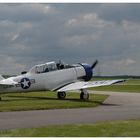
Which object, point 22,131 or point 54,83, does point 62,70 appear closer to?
point 54,83

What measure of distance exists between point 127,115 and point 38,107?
5427 mm

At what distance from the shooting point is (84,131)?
13.5 meters

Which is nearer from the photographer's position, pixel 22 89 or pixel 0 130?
pixel 0 130

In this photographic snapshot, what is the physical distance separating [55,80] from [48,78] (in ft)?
2.48

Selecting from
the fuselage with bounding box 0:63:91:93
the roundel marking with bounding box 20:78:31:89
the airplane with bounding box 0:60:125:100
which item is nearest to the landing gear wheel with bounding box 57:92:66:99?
the airplane with bounding box 0:60:125:100

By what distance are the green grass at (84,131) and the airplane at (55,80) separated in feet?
45.8

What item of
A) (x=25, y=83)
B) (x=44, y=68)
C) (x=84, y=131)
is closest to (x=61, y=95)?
(x=44, y=68)

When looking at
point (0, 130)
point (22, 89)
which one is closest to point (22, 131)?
point (0, 130)

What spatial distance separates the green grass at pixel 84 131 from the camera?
12.9 meters

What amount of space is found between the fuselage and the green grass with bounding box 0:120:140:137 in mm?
15107

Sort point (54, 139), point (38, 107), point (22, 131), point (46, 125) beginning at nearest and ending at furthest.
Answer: point (54, 139) → point (22, 131) → point (46, 125) → point (38, 107)

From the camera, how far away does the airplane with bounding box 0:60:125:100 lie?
1162 inches

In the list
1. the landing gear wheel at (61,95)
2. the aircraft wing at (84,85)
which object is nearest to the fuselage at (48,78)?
the landing gear wheel at (61,95)

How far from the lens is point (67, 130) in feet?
45.0
